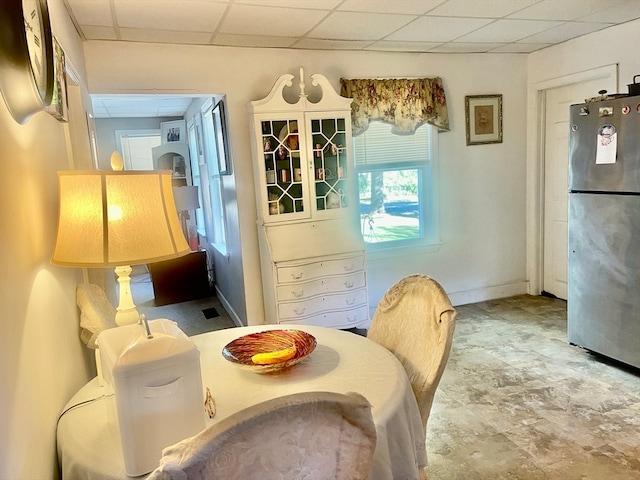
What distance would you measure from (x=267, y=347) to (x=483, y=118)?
136 inches

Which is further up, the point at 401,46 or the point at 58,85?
the point at 401,46

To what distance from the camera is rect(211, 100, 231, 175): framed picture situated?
369 cm

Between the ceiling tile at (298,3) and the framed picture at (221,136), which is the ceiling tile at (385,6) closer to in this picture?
the ceiling tile at (298,3)

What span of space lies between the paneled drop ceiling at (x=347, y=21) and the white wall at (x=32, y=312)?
134cm

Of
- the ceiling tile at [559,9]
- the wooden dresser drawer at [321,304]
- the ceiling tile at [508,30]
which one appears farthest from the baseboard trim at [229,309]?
the ceiling tile at [559,9]

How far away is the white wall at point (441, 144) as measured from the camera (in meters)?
3.37

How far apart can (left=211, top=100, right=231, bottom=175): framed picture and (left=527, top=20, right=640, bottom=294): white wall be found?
9.03 ft

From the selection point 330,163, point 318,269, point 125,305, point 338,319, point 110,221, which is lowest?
point 338,319

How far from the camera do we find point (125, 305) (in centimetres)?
156

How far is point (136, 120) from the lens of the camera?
21.8ft

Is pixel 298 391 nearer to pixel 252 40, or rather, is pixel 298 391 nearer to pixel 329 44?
pixel 252 40

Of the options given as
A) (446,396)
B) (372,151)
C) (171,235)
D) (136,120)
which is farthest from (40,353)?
(136,120)

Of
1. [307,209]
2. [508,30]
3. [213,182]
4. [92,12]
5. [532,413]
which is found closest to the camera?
[532,413]

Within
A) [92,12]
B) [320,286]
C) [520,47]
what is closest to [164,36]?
[92,12]
